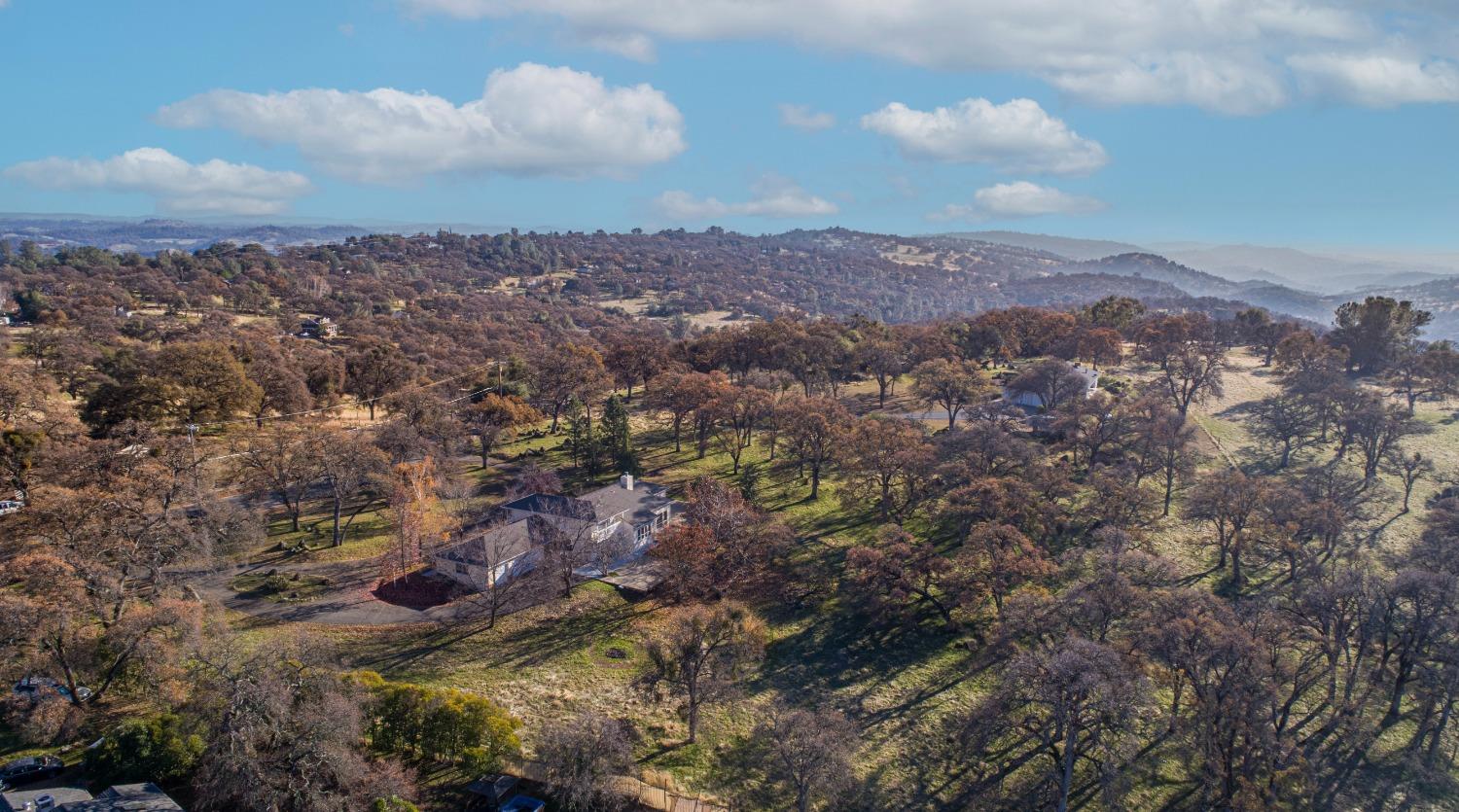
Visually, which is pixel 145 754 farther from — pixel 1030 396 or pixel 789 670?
pixel 1030 396

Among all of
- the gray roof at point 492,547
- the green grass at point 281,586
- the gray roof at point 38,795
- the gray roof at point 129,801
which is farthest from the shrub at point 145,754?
the gray roof at point 492,547

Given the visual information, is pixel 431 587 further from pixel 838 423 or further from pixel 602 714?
pixel 838 423

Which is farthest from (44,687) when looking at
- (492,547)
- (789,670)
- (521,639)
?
(789,670)

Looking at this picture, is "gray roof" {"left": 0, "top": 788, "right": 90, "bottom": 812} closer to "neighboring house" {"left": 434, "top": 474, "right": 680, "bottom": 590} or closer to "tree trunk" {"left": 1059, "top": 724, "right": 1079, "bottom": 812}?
"neighboring house" {"left": 434, "top": 474, "right": 680, "bottom": 590}

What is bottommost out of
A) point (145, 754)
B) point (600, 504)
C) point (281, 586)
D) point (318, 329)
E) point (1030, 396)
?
point (281, 586)

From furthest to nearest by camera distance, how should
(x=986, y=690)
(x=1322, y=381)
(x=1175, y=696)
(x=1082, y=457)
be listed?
(x=1322, y=381)
(x=1082, y=457)
(x=986, y=690)
(x=1175, y=696)

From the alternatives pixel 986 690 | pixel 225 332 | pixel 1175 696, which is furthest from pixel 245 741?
pixel 225 332
